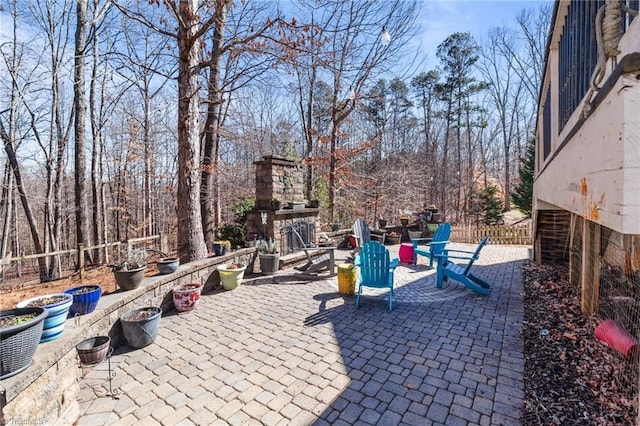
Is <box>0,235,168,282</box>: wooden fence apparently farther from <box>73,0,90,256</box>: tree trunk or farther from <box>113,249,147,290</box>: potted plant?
<box>73,0,90,256</box>: tree trunk

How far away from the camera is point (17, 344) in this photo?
159cm

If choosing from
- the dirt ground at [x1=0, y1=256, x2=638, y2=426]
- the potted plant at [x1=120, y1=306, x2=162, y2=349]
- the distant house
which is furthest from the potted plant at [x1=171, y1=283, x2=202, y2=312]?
the distant house

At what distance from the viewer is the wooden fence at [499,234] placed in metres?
10.1

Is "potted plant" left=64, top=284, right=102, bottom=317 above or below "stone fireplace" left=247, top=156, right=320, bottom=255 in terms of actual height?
below

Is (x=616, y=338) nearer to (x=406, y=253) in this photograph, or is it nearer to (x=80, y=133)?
(x=406, y=253)

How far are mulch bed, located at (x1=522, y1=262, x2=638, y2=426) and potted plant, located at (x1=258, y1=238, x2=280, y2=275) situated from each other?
150 inches

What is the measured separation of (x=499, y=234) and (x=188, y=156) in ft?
31.9

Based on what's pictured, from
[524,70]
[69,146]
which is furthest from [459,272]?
[524,70]

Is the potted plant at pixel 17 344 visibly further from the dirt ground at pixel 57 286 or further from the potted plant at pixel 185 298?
the dirt ground at pixel 57 286

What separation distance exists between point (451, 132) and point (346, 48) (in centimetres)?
1041

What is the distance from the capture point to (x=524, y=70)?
1616 cm

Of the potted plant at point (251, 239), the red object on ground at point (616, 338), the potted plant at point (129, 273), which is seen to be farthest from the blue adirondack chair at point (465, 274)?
the potted plant at point (129, 273)

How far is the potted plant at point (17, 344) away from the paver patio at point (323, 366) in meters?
0.70

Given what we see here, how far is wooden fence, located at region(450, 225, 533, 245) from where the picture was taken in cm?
1008
